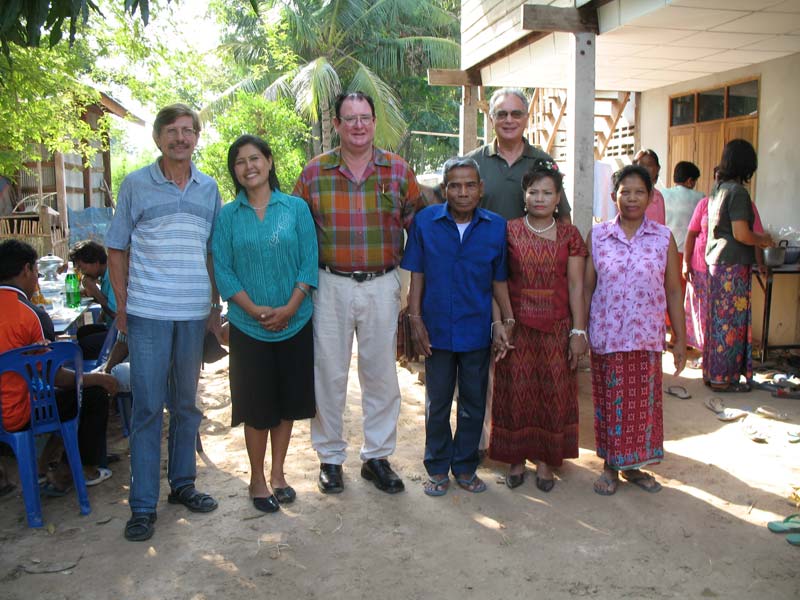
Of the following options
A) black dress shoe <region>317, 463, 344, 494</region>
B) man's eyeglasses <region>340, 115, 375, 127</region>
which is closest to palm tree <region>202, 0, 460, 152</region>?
man's eyeglasses <region>340, 115, 375, 127</region>

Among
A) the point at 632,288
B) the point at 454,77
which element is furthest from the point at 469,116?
the point at 632,288

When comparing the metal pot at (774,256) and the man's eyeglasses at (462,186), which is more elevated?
the man's eyeglasses at (462,186)

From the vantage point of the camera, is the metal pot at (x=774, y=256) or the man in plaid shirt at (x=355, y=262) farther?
the metal pot at (x=774, y=256)

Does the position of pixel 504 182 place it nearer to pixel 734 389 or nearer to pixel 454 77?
pixel 734 389

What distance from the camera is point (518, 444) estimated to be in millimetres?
3867

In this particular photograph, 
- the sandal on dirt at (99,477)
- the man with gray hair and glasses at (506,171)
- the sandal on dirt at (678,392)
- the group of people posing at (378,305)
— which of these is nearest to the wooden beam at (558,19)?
the man with gray hair and glasses at (506,171)

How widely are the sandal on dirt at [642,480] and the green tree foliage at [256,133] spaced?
12998mm

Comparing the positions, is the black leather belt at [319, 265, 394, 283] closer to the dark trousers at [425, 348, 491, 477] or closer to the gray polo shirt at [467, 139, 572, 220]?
the dark trousers at [425, 348, 491, 477]

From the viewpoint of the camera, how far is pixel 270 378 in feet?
11.8

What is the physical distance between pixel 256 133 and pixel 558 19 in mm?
12177

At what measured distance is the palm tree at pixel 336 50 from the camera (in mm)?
18812

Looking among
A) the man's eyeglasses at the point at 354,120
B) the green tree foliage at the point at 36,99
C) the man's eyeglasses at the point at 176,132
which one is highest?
the green tree foliage at the point at 36,99

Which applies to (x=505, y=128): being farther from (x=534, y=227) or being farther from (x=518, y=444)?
(x=518, y=444)

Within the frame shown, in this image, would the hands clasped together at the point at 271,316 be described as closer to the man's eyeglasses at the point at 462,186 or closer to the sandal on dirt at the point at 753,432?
the man's eyeglasses at the point at 462,186
